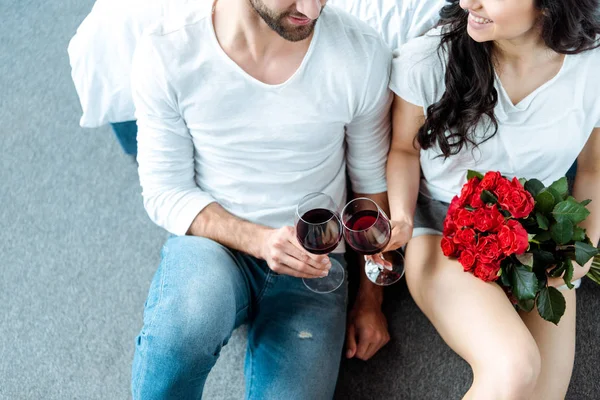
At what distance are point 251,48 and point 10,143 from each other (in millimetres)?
1419

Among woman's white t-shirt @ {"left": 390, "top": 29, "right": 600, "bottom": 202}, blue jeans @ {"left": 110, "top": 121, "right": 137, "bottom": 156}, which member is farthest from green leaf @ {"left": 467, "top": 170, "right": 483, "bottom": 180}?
blue jeans @ {"left": 110, "top": 121, "right": 137, "bottom": 156}

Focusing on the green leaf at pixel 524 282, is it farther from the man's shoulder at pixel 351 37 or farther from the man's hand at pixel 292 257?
the man's shoulder at pixel 351 37

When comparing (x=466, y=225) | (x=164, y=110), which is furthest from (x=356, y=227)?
(x=164, y=110)

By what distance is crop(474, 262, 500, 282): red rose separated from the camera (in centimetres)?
147

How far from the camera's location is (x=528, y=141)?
1.57 m

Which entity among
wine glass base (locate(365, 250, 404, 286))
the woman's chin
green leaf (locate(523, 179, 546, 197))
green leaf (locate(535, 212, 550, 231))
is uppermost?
the woman's chin

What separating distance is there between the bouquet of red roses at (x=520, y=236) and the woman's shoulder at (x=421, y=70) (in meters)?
0.22

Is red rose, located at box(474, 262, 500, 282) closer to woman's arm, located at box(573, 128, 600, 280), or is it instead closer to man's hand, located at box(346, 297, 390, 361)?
woman's arm, located at box(573, 128, 600, 280)

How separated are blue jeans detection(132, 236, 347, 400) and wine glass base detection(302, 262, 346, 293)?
14mm

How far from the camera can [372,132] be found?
5.49 feet

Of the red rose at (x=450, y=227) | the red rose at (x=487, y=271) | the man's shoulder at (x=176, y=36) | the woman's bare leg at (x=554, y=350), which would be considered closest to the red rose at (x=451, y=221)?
the red rose at (x=450, y=227)

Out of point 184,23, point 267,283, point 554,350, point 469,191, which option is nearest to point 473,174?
point 469,191

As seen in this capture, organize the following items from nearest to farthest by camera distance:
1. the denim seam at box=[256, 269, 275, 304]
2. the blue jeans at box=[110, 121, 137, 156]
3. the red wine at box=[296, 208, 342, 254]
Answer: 1. the red wine at box=[296, 208, 342, 254]
2. the denim seam at box=[256, 269, 275, 304]
3. the blue jeans at box=[110, 121, 137, 156]

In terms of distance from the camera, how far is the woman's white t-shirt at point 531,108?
1.51 meters
